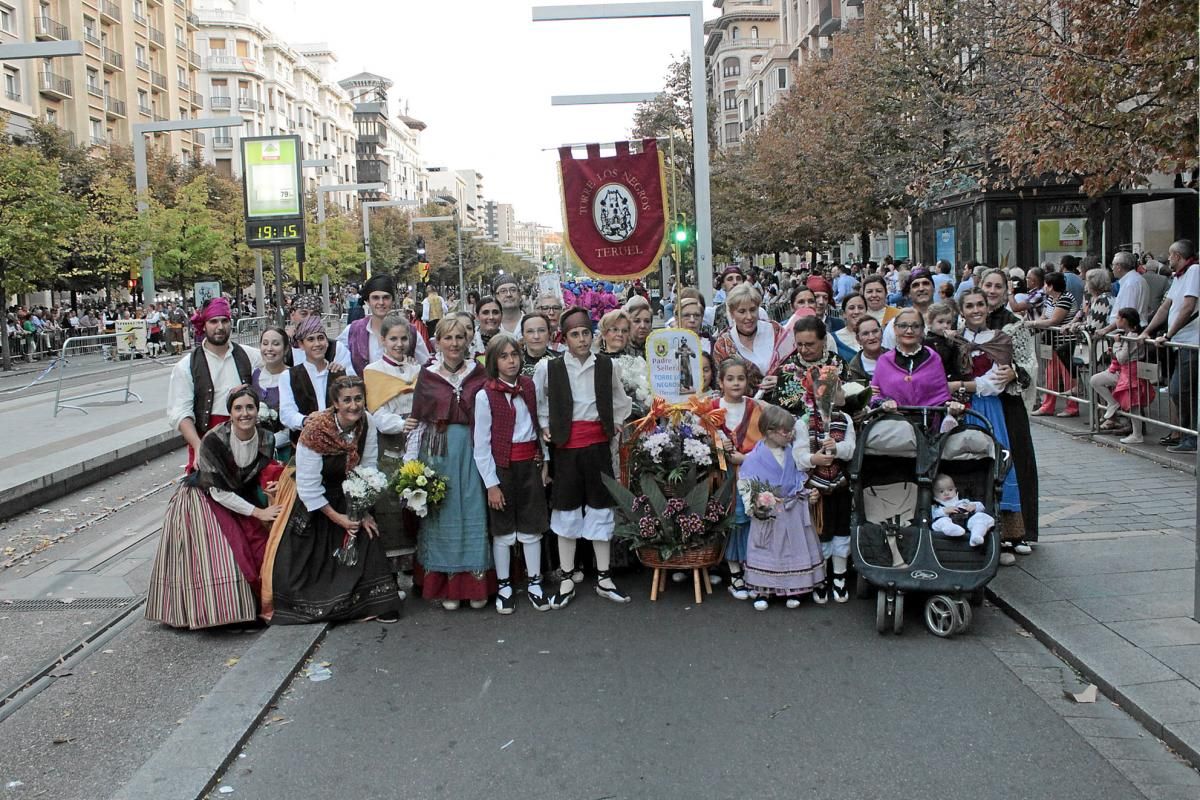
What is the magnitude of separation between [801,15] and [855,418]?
67935mm

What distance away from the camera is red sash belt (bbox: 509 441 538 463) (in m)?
6.80

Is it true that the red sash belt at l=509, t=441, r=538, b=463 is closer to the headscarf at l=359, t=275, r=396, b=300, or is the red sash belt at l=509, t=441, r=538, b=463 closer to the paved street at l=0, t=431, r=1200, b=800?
the paved street at l=0, t=431, r=1200, b=800

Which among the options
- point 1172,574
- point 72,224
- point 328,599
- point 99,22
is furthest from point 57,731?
point 99,22

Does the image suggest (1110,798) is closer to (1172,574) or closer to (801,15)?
(1172,574)

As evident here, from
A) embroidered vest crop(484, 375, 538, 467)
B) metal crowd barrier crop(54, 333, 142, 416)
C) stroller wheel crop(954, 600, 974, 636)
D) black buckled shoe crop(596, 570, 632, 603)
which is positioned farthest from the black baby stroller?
metal crowd barrier crop(54, 333, 142, 416)

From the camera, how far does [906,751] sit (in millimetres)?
4574

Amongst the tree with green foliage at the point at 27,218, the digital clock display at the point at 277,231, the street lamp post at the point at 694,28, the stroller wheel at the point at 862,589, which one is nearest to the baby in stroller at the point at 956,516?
the stroller wheel at the point at 862,589

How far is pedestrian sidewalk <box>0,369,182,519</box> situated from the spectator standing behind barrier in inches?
431

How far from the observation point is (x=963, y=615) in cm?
600

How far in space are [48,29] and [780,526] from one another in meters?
55.2

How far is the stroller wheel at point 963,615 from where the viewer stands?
19.6 feet

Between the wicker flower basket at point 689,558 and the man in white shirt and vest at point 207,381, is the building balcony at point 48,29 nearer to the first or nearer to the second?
the man in white shirt and vest at point 207,381

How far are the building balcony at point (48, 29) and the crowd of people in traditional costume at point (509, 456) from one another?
50.0 m

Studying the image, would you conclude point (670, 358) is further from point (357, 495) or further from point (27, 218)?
point (27, 218)
